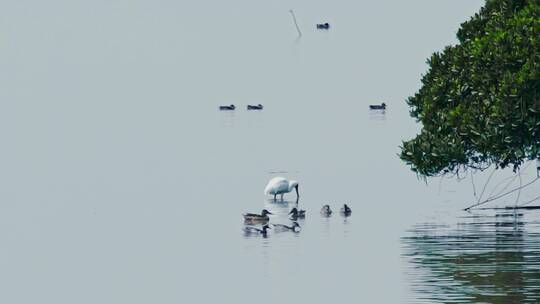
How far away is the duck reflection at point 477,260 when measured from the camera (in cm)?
4775

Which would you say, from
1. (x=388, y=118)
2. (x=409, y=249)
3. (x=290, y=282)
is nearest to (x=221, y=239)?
(x=409, y=249)

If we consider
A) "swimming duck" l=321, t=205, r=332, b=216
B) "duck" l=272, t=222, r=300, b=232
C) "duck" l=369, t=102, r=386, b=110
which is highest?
"duck" l=369, t=102, r=386, b=110

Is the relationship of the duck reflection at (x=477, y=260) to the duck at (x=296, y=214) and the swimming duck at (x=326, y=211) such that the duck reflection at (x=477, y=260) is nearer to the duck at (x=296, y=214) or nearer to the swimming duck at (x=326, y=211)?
the duck at (x=296, y=214)

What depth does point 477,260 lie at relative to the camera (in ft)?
178

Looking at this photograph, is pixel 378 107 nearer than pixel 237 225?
No

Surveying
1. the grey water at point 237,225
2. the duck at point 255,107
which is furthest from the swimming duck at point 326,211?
the duck at point 255,107

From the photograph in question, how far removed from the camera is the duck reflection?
47.8 metres

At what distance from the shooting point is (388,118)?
153375 millimetres

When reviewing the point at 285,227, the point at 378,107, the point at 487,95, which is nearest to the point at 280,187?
the point at 285,227

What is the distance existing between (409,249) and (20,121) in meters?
102

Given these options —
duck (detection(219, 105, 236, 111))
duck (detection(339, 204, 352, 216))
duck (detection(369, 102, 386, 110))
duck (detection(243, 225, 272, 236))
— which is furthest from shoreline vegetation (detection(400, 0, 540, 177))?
duck (detection(219, 105, 236, 111))

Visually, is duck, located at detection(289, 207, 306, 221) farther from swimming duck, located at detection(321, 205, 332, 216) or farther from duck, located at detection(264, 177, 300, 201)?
duck, located at detection(264, 177, 300, 201)

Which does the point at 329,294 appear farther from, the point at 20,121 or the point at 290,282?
the point at 20,121

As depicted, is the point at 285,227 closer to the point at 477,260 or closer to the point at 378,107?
the point at 477,260
